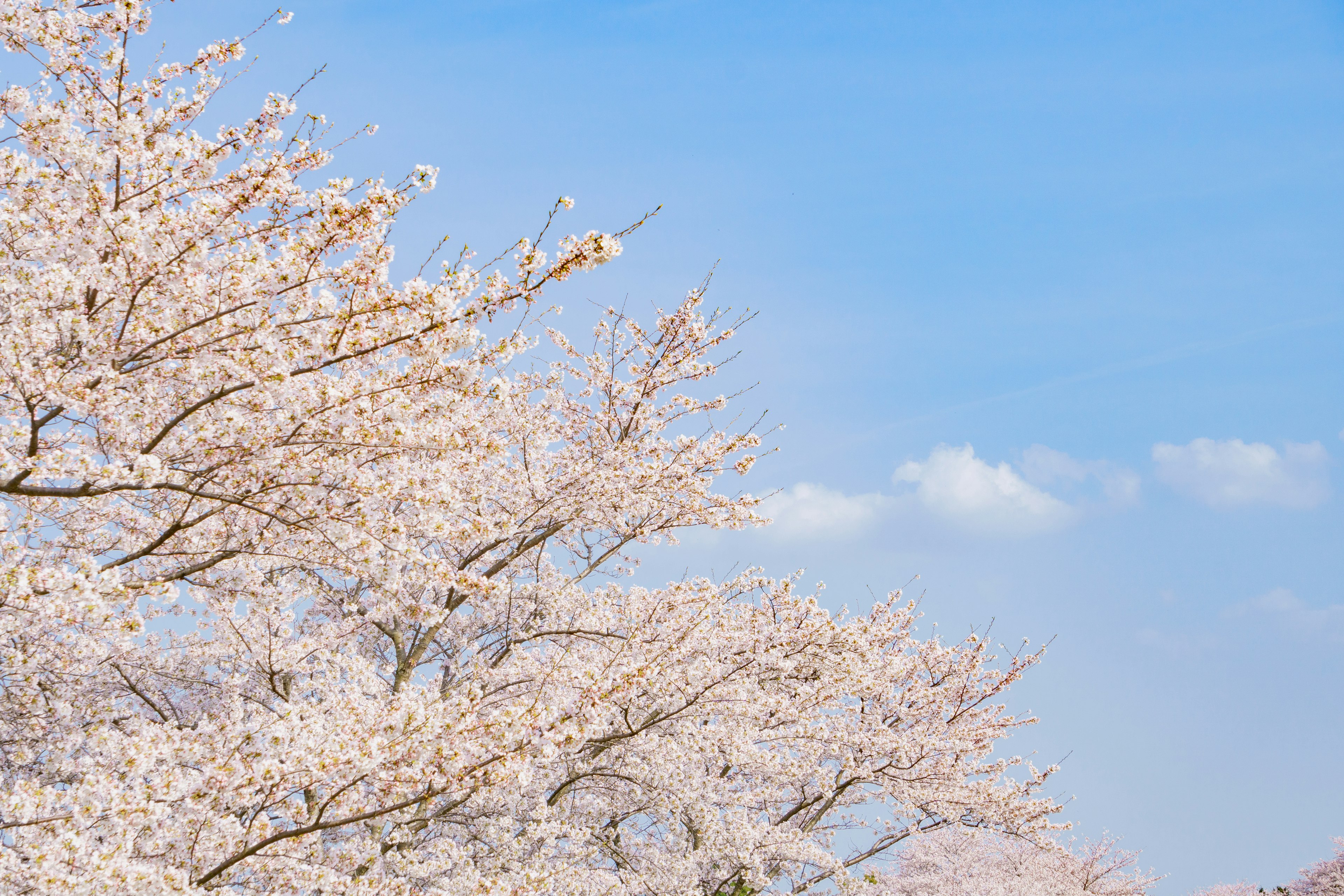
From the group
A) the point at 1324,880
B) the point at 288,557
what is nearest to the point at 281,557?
the point at 288,557

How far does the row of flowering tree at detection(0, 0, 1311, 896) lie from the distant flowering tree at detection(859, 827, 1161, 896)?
11438 mm

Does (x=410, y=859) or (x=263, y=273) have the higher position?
(x=263, y=273)

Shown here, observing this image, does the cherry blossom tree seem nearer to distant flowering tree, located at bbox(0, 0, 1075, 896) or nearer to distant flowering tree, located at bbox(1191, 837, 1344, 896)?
distant flowering tree, located at bbox(1191, 837, 1344, 896)

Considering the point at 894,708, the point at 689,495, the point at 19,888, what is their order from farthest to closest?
1. the point at 894,708
2. the point at 689,495
3. the point at 19,888

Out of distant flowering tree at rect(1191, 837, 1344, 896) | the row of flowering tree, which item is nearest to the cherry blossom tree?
distant flowering tree at rect(1191, 837, 1344, 896)

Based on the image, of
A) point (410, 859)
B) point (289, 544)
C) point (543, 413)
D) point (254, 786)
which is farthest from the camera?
point (543, 413)

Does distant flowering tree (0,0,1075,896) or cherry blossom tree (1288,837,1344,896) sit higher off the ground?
distant flowering tree (0,0,1075,896)

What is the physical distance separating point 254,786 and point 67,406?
2.87 m

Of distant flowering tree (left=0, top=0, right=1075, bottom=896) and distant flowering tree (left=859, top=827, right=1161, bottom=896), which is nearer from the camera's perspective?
distant flowering tree (left=0, top=0, right=1075, bottom=896)

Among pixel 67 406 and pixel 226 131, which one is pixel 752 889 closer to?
pixel 67 406

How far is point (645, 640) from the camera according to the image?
32.7ft

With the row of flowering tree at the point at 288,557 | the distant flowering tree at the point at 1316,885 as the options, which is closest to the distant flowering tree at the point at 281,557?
the row of flowering tree at the point at 288,557

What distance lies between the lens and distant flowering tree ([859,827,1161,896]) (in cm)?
1989

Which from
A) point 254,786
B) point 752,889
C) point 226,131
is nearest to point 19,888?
point 254,786
